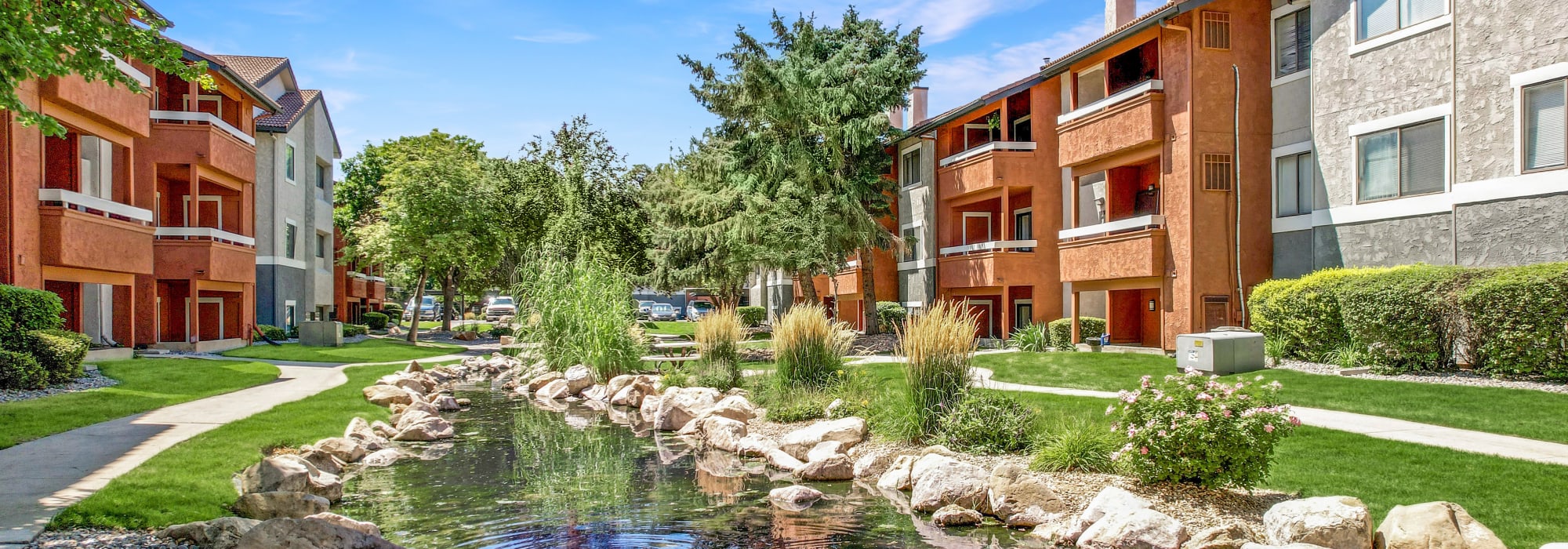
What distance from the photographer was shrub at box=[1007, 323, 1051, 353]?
23.5m

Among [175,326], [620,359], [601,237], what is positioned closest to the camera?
[620,359]

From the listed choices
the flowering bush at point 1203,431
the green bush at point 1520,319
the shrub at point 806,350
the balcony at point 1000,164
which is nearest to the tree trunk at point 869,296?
the balcony at point 1000,164

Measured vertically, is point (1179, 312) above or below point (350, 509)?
above

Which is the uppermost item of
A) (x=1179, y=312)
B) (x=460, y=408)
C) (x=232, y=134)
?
(x=232, y=134)

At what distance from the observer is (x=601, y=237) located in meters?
34.7

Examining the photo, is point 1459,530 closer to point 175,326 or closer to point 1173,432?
point 1173,432

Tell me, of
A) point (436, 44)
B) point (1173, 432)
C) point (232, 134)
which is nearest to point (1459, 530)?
point (1173, 432)

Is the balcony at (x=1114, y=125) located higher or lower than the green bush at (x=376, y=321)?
higher

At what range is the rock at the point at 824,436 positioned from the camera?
1145 centimetres

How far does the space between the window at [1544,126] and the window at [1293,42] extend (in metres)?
4.84

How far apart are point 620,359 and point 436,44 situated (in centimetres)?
784

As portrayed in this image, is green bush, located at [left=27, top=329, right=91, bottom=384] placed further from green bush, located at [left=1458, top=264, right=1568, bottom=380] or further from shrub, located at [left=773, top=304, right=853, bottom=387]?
green bush, located at [left=1458, top=264, right=1568, bottom=380]

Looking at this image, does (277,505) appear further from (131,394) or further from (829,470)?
(131,394)

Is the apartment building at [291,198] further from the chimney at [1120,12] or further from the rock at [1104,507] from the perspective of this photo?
the rock at [1104,507]
